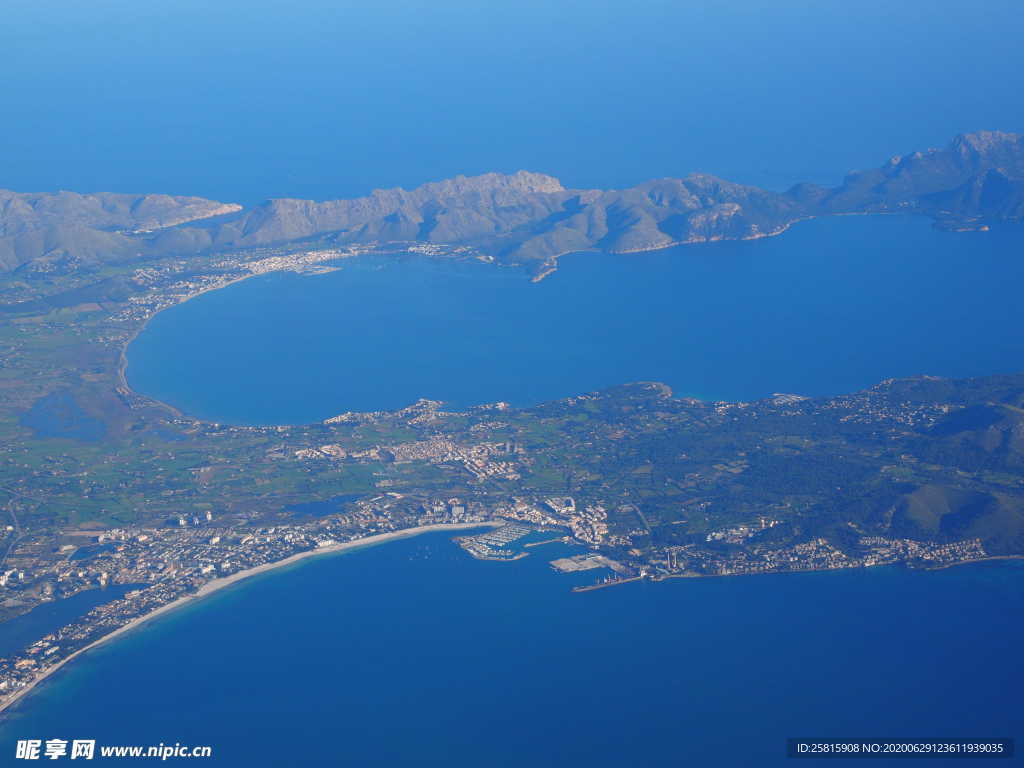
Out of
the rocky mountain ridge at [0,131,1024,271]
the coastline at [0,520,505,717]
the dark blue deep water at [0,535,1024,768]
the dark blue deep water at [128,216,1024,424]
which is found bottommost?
the dark blue deep water at [0,535,1024,768]

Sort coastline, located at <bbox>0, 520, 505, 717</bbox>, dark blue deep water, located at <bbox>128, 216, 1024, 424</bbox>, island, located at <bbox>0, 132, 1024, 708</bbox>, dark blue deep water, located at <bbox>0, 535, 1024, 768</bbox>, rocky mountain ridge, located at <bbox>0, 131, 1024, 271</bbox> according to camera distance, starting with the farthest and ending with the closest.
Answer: rocky mountain ridge, located at <bbox>0, 131, 1024, 271</bbox> < dark blue deep water, located at <bbox>128, 216, 1024, 424</bbox> < island, located at <bbox>0, 132, 1024, 708</bbox> < coastline, located at <bbox>0, 520, 505, 717</bbox> < dark blue deep water, located at <bbox>0, 535, 1024, 768</bbox>

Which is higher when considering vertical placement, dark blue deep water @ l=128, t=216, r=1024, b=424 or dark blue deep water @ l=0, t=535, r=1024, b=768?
dark blue deep water @ l=128, t=216, r=1024, b=424

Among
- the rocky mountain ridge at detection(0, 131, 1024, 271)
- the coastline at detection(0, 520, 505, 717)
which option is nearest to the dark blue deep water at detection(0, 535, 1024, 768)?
the coastline at detection(0, 520, 505, 717)

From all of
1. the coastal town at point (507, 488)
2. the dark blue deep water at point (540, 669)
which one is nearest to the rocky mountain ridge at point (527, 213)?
the coastal town at point (507, 488)

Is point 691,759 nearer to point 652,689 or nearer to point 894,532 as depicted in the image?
point 652,689

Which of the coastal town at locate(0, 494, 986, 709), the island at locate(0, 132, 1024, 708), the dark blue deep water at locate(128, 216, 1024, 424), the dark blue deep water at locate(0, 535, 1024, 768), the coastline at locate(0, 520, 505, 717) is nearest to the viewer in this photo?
the dark blue deep water at locate(0, 535, 1024, 768)

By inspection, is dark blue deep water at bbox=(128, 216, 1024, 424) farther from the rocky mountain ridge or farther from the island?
the rocky mountain ridge

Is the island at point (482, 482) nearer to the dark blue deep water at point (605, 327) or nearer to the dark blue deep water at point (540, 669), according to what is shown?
the dark blue deep water at point (540, 669)
